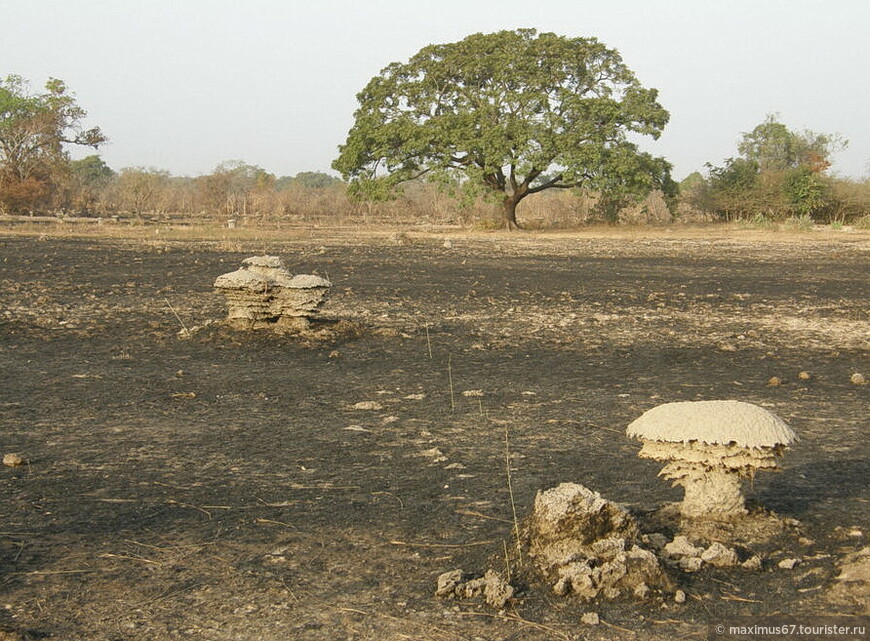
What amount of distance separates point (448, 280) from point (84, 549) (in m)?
12.2

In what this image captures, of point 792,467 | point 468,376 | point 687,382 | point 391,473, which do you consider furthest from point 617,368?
point 391,473

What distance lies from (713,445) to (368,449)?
237 centimetres

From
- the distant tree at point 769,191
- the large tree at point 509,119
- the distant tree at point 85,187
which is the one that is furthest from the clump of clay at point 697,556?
the distant tree at point 85,187

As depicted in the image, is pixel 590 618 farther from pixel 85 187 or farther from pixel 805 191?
pixel 85 187

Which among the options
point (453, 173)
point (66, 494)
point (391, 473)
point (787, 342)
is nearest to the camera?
point (66, 494)

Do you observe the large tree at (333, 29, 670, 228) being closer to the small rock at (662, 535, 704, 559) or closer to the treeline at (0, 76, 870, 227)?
the treeline at (0, 76, 870, 227)

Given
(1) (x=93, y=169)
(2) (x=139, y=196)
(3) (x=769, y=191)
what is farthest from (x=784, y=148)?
(1) (x=93, y=169)

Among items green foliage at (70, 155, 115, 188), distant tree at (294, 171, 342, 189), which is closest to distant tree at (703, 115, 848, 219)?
green foliage at (70, 155, 115, 188)

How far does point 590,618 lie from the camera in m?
3.27

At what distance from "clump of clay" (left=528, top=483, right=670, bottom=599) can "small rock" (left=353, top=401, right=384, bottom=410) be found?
115 inches

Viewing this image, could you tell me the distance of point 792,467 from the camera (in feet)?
17.0

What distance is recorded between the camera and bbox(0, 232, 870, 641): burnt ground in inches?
134

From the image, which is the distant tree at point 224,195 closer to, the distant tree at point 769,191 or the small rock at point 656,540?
the distant tree at point 769,191

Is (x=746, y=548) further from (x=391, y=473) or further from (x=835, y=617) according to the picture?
(x=391, y=473)
